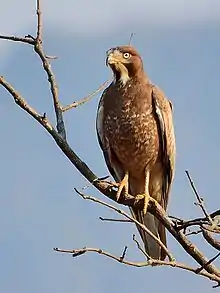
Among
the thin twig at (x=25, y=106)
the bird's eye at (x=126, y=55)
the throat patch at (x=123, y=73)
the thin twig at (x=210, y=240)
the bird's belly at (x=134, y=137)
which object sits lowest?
the thin twig at (x=210, y=240)

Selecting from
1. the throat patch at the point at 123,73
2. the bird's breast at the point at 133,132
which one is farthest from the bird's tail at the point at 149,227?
the throat patch at the point at 123,73

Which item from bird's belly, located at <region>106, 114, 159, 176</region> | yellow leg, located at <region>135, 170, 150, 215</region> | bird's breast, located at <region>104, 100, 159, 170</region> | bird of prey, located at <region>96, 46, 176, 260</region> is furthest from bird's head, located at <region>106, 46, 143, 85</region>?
yellow leg, located at <region>135, 170, 150, 215</region>

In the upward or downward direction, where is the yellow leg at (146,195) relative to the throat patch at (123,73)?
downward

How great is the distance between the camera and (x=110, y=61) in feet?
19.4

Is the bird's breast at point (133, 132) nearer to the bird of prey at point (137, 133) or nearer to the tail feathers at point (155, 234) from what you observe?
the bird of prey at point (137, 133)

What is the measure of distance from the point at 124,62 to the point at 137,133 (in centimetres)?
67

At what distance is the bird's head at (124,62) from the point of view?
19.5 ft

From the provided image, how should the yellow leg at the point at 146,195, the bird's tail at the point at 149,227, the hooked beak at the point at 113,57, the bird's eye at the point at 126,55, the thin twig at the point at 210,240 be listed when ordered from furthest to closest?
1. the bird's eye at the point at 126,55
2. the hooked beak at the point at 113,57
3. the bird's tail at the point at 149,227
4. the yellow leg at the point at 146,195
5. the thin twig at the point at 210,240

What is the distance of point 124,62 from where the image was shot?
6.04 metres

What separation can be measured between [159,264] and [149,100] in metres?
2.80

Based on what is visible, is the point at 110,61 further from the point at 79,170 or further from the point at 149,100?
the point at 79,170

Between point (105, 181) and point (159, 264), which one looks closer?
point (159, 264)

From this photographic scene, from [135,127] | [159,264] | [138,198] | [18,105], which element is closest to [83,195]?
[159,264]

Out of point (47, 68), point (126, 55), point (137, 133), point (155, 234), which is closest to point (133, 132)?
point (137, 133)
